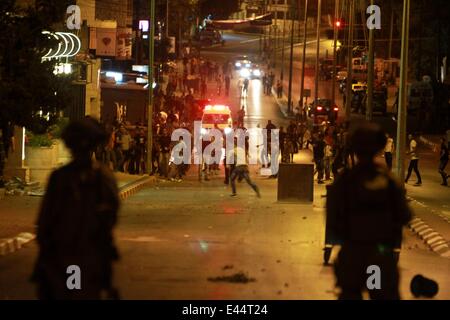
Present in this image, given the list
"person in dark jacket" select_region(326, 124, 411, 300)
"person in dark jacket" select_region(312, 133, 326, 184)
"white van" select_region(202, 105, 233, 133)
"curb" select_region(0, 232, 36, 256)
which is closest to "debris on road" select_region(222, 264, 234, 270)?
"curb" select_region(0, 232, 36, 256)

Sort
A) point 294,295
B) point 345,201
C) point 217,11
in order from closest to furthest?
1. point 345,201
2. point 294,295
3. point 217,11

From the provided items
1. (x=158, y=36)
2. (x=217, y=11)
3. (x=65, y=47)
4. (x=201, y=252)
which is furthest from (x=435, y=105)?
(x=217, y=11)

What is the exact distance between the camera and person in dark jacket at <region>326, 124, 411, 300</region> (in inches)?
280

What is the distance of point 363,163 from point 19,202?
1583cm

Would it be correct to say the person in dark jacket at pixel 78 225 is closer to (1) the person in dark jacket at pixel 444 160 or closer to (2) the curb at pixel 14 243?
(2) the curb at pixel 14 243

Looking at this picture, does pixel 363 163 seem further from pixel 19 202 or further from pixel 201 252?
pixel 19 202

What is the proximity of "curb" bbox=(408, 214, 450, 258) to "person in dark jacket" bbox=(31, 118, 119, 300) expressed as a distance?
996 centimetres

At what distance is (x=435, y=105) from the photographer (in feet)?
200

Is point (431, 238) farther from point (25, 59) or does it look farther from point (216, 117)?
point (216, 117)

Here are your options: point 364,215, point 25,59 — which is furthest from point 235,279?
point 25,59

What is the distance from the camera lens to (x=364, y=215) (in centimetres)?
712

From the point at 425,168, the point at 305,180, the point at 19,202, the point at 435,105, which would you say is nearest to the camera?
the point at 19,202

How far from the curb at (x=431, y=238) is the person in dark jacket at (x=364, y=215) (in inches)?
351

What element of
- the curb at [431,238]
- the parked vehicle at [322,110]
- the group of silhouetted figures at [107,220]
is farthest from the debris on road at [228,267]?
the parked vehicle at [322,110]
